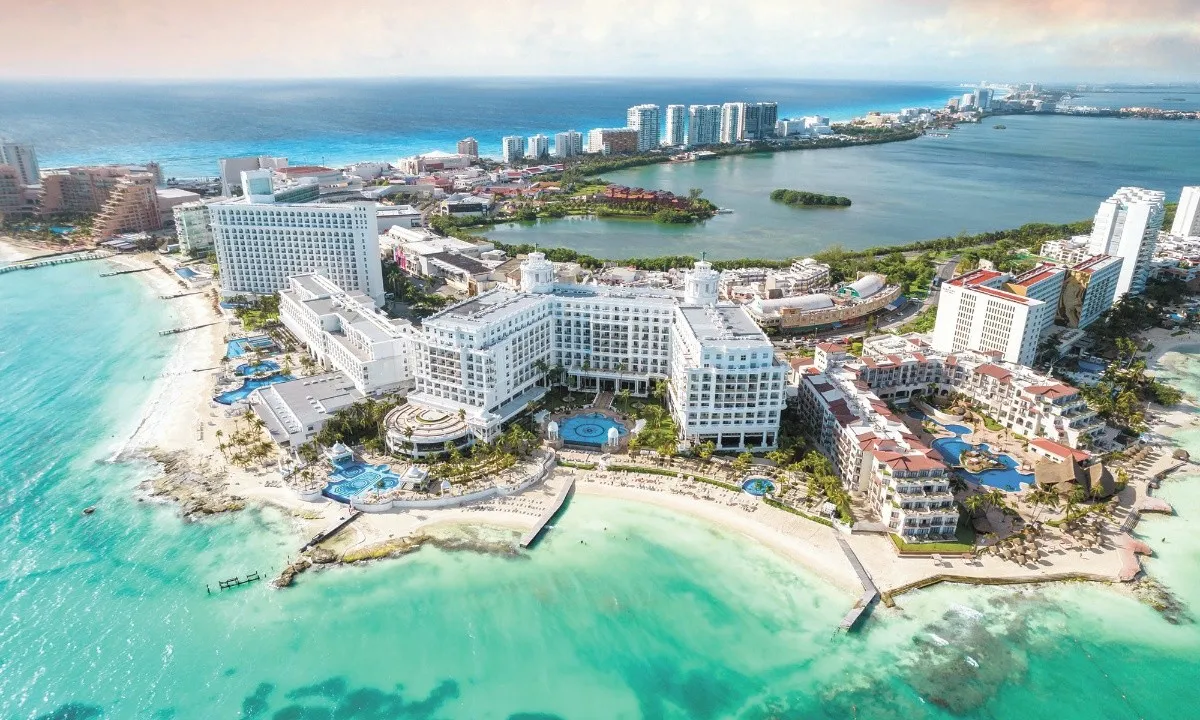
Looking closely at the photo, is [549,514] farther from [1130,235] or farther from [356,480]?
[1130,235]

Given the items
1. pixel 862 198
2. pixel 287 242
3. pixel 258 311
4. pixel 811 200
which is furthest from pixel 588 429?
pixel 862 198

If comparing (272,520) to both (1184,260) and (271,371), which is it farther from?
(1184,260)

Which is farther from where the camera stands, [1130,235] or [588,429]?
[1130,235]

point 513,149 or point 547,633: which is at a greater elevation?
point 513,149

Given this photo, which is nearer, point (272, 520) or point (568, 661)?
point (568, 661)

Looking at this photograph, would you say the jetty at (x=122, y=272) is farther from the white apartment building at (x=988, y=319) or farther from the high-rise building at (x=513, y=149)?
the high-rise building at (x=513, y=149)

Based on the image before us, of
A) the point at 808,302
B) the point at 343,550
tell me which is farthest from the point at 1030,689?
the point at 808,302
